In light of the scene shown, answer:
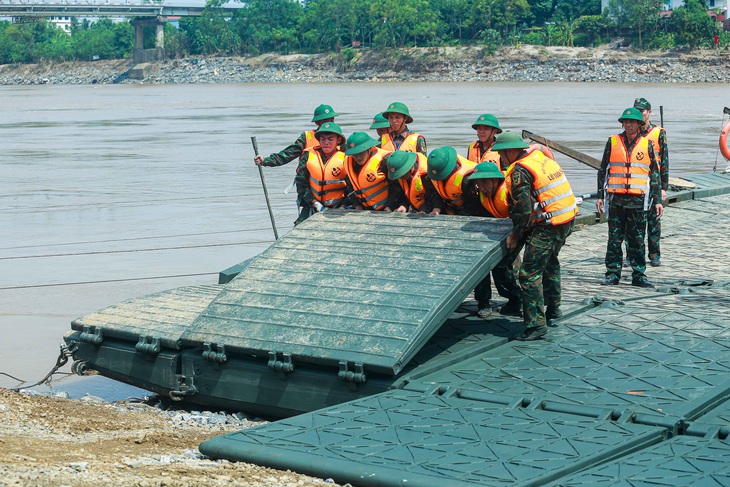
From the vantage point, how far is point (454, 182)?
29.4 feet

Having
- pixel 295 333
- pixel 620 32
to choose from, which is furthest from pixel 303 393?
pixel 620 32

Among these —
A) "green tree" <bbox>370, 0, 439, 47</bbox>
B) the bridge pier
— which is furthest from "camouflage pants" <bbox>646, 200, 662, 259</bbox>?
the bridge pier

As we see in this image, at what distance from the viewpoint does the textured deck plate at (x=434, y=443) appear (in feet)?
19.7

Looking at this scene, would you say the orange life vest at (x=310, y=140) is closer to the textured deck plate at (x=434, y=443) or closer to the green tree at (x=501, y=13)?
the textured deck plate at (x=434, y=443)

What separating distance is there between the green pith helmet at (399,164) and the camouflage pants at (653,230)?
298cm

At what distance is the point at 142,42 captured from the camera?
13925 cm

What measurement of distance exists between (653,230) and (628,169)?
40.9 inches

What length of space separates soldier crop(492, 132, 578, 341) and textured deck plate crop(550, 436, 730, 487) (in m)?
2.05

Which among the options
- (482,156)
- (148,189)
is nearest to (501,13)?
(148,189)

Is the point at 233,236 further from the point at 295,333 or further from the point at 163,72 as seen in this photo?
the point at 163,72

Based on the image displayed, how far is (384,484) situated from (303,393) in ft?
6.89

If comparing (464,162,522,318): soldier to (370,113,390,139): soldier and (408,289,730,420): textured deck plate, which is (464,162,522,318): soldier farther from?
(370,113,390,139): soldier

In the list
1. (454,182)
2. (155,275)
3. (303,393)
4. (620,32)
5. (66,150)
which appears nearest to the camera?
(303,393)

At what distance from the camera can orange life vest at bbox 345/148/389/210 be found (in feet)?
31.1
